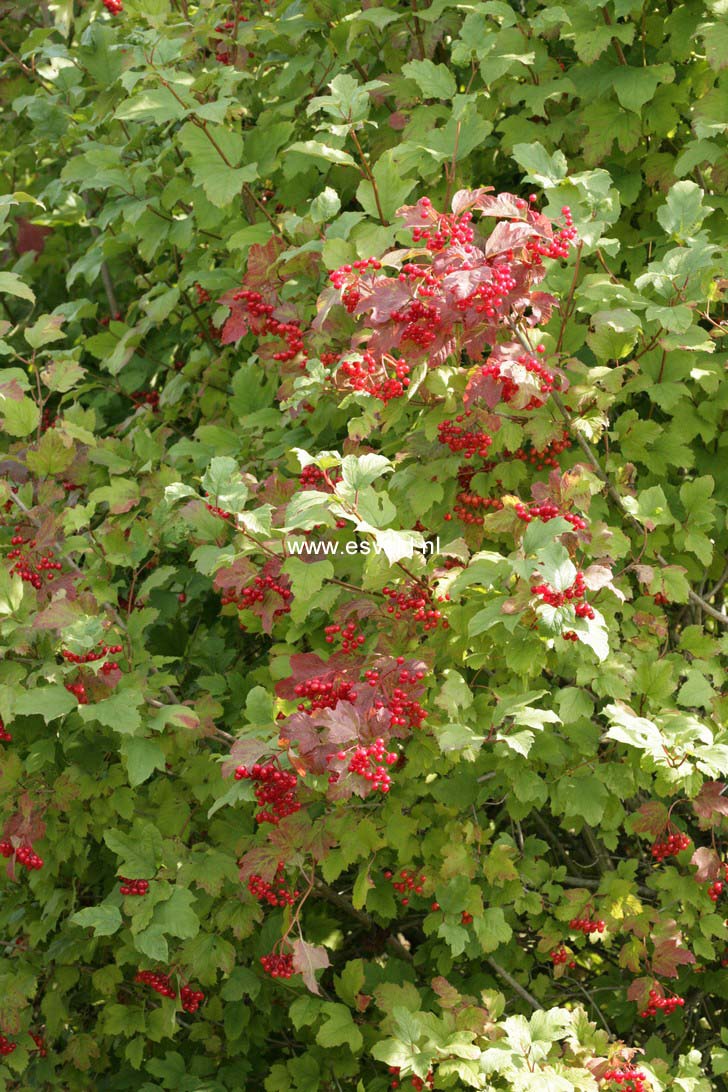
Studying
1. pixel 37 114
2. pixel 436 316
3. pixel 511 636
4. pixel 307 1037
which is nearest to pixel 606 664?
pixel 511 636

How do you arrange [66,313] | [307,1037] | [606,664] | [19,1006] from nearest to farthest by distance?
[606,664]
[19,1006]
[307,1037]
[66,313]

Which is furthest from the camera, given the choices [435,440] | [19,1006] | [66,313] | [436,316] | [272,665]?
[66,313]

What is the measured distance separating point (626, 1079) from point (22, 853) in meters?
1.48

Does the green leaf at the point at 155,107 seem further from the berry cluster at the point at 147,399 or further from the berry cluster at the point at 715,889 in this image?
the berry cluster at the point at 715,889

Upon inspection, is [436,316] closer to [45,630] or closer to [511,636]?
[511,636]

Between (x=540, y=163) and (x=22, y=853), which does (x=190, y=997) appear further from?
(x=540, y=163)

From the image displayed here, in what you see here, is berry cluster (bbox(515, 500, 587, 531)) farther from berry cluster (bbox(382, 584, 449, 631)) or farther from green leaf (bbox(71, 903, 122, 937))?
green leaf (bbox(71, 903, 122, 937))

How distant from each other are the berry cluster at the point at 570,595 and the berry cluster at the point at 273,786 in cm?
67

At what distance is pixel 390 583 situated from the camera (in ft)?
8.82

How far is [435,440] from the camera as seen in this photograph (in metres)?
2.86

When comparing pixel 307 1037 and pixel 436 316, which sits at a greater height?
pixel 436 316

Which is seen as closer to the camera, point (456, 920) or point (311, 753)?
point (311, 753)

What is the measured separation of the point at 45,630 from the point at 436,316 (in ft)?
3.86

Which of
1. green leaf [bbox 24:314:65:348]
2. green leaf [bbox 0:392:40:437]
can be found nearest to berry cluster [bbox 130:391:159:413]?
green leaf [bbox 24:314:65:348]
